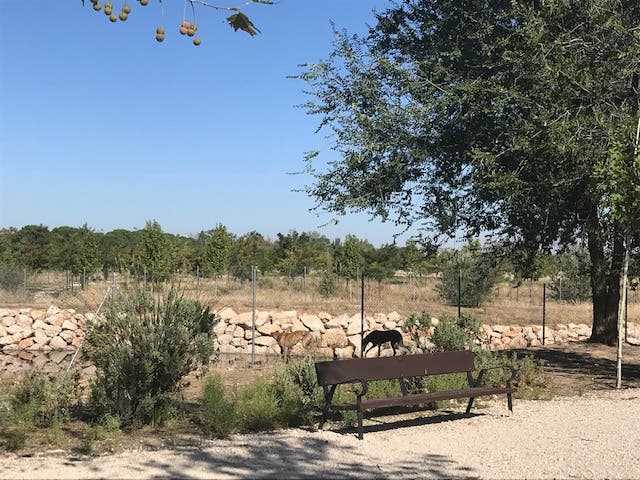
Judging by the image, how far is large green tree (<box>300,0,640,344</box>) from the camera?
36.7ft

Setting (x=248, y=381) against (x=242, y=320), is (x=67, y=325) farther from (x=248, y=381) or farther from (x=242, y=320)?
(x=248, y=381)

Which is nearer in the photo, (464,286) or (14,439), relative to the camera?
(14,439)

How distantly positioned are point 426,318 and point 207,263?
2313 centimetres

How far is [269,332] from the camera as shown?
20781 millimetres

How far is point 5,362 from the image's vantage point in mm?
18438

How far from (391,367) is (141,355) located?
8.79ft

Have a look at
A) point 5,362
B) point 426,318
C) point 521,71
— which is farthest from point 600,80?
point 5,362

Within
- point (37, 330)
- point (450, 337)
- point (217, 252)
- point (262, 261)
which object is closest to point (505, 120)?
point (450, 337)

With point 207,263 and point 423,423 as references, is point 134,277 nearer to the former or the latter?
point 423,423

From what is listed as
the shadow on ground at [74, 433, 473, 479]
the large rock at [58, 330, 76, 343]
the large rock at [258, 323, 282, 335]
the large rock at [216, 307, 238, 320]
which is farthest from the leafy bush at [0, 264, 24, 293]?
the shadow on ground at [74, 433, 473, 479]

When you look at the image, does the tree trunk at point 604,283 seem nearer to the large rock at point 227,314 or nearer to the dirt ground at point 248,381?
the dirt ground at point 248,381

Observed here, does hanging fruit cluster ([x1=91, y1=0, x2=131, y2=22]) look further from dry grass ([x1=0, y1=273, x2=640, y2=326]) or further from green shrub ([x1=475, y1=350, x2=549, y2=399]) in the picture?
dry grass ([x1=0, y1=273, x2=640, y2=326])

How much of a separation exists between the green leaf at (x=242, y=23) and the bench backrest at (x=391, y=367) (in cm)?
436

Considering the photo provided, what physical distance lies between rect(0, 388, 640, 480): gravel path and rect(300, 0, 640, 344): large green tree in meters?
3.90
